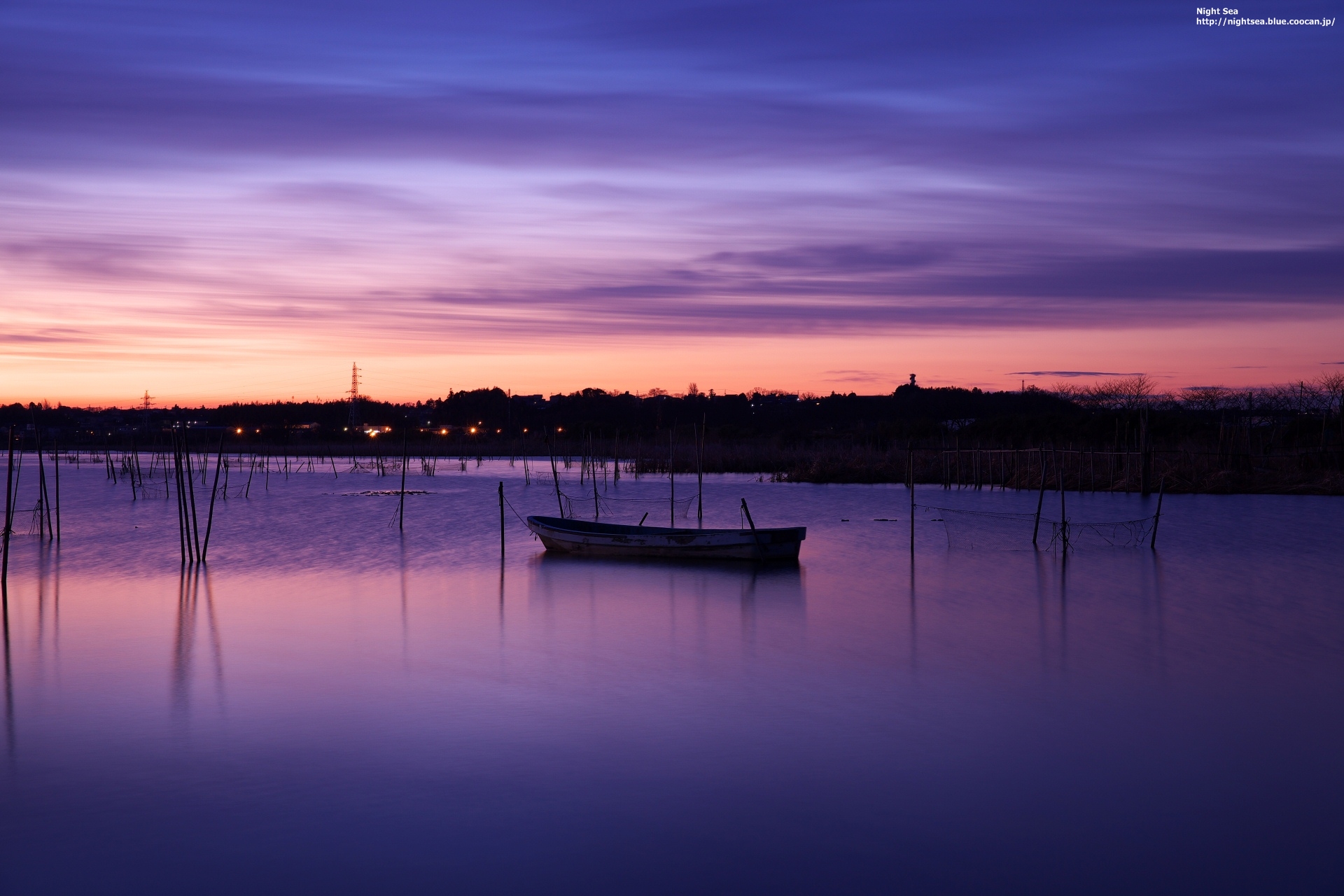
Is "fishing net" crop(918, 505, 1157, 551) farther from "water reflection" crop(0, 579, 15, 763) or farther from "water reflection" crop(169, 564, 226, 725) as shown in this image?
"water reflection" crop(0, 579, 15, 763)

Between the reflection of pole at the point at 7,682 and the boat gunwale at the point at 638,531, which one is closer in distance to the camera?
the reflection of pole at the point at 7,682

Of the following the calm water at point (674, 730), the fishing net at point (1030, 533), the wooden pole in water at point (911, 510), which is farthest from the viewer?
the fishing net at point (1030, 533)

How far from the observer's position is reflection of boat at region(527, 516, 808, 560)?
1344 cm

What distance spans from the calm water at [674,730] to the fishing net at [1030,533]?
2.17 metres

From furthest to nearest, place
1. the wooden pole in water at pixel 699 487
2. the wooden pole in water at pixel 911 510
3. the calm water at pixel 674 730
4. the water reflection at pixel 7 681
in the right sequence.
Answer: the wooden pole in water at pixel 699 487, the wooden pole in water at pixel 911 510, the water reflection at pixel 7 681, the calm water at pixel 674 730

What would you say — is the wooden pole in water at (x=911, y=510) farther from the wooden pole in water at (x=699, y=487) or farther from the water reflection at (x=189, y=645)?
the water reflection at (x=189, y=645)

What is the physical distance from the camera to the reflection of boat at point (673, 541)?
13438 millimetres

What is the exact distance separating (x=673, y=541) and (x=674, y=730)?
24.1 feet

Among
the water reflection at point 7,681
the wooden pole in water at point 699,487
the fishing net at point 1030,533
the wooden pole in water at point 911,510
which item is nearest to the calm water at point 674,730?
the water reflection at point 7,681

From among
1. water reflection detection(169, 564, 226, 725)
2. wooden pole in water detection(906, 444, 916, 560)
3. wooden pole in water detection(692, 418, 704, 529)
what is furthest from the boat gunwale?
water reflection detection(169, 564, 226, 725)

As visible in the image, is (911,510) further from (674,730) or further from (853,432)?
(853,432)

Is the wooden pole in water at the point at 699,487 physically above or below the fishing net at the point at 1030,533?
above

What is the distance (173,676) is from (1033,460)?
25.1 metres

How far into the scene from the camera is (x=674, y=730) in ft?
20.7
